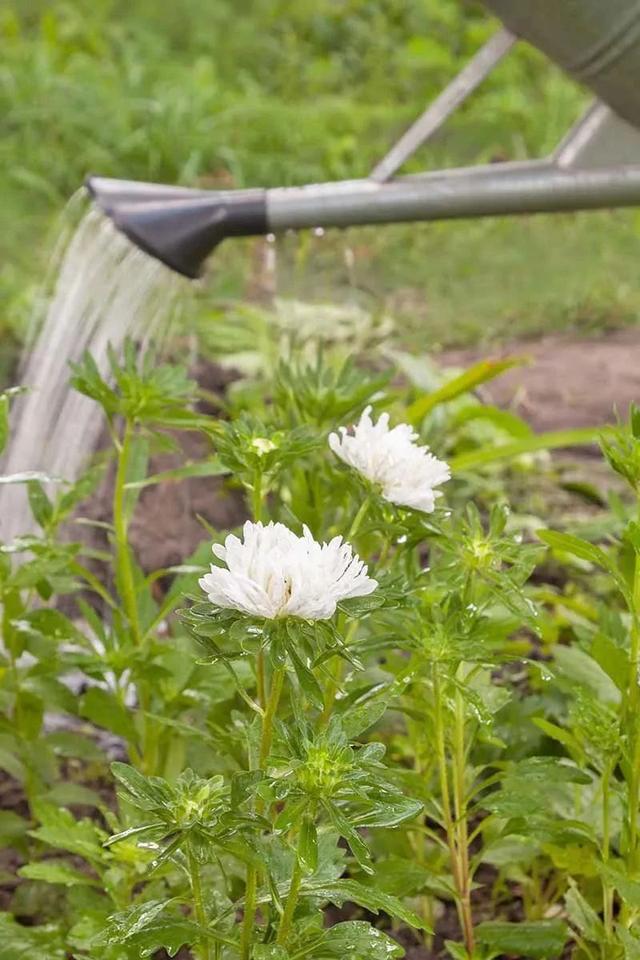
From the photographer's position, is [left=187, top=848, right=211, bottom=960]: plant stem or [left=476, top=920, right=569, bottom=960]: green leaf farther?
[left=476, top=920, right=569, bottom=960]: green leaf

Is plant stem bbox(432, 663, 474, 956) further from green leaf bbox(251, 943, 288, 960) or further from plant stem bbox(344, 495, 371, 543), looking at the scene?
green leaf bbox(251, 943, 288, 960)

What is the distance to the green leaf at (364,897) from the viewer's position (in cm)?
88

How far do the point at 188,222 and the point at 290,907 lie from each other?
1.11 m

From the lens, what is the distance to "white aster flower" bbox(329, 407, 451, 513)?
1.03 m

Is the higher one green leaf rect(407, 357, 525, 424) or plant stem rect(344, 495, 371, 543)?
green leaf rect(407, 357, 525, 424)

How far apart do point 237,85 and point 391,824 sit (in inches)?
202

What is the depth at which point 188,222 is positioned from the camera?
70.2 inches

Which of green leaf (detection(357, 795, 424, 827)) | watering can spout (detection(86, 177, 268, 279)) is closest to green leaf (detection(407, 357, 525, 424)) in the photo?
watering can spout (detection(86, 177, 268, 279))

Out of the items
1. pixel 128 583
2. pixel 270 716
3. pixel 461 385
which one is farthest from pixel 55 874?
pixel 461 385

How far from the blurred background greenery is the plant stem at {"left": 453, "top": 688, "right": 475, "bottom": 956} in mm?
1153

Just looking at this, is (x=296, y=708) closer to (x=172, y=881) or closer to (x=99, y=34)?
(x=172, y=881)

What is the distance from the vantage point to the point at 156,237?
1797 mm

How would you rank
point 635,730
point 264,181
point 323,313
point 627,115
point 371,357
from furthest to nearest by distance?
point 264,181, point 371,357, point 323,313, point 627,115, point 635,730

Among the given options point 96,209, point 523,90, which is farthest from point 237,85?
point 96,209
